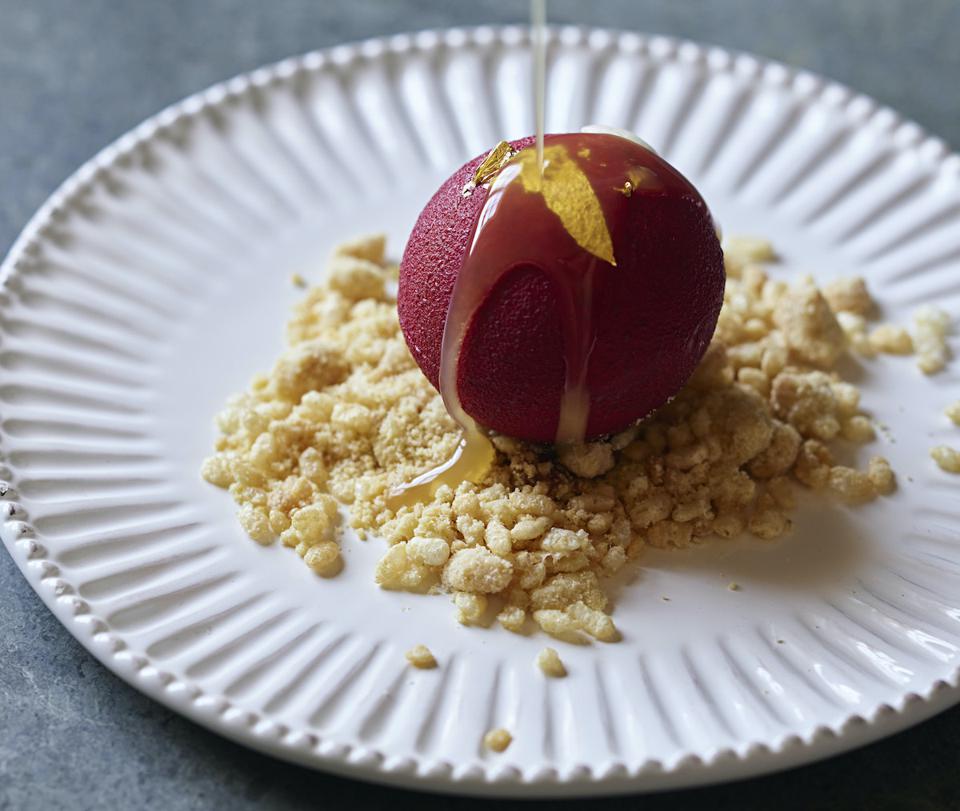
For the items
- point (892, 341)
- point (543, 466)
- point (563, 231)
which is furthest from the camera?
point (892, 341)

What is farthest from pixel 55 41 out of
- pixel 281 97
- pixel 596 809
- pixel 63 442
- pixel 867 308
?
pixel 596 809

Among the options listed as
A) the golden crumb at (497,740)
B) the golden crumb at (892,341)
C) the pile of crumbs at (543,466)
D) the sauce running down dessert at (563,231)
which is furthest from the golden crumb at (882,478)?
the golden crumb at (497,740)

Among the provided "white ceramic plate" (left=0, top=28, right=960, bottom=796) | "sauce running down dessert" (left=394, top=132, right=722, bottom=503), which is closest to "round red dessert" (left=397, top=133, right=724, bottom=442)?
"sauce running down dessert" (left=394, top=132, right=722, bottom=503)

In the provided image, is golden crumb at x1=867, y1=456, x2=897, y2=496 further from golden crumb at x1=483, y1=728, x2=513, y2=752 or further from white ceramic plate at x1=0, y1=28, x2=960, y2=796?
golden crumb at x1=483, y1=728, x2=513, y2=752

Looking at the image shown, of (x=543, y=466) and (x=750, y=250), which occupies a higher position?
(x=750, y=250)

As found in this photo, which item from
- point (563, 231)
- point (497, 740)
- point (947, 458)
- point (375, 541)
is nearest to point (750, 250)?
point (947, 458)

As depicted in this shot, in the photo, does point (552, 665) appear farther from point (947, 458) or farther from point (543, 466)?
point (947, 458)

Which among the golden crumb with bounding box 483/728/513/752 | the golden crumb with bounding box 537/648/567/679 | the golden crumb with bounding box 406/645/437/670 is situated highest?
the golden crumb with bounding box 537/648/567/679
